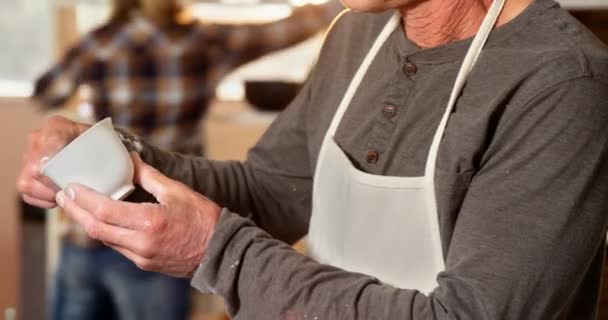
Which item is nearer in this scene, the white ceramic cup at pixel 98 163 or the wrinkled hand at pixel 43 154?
the white ceramic cup at pixel 98 163

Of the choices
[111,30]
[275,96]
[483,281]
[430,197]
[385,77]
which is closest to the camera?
[483,281]

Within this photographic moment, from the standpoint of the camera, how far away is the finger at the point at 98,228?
756 millimetres

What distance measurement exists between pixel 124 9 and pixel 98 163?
1.39 metres

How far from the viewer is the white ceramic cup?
0.78 metres

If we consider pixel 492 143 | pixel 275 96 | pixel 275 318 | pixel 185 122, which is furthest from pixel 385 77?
pixel 275 96

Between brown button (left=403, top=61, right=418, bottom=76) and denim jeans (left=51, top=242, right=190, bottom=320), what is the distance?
4.43ft

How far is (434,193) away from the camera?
2.70ft

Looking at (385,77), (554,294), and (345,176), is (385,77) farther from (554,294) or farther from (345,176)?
(554,294)

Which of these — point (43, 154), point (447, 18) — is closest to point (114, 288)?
point (43, 154)

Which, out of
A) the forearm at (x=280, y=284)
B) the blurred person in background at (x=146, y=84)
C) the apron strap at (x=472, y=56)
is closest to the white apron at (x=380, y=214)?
the apron strap at (x=472, y=56)

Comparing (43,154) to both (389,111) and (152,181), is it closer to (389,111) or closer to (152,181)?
(152,181)

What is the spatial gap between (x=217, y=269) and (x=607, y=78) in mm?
381

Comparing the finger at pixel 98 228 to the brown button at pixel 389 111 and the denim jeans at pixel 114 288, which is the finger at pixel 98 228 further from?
the denim jeans at pixel 114 288

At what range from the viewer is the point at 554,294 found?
0.73 m
